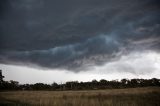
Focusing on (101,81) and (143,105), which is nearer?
(143,105)

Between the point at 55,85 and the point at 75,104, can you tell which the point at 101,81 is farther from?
the point at 75,104

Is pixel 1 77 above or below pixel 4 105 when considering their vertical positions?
above

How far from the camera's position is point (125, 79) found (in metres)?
125

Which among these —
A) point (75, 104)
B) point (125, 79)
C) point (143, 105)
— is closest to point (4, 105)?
point (75, 104)

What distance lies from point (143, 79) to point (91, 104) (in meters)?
109

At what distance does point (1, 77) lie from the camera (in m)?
94.9

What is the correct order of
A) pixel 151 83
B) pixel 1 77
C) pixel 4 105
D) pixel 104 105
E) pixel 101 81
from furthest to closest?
pixel 101 81
pixel 151 83
pixel 1 77
pixel 104 105
pixel 4 105

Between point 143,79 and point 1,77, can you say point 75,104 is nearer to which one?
point 1,77

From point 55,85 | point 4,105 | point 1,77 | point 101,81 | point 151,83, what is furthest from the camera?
point 101,81

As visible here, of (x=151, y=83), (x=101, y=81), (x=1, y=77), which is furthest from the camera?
(x=101, y=81)

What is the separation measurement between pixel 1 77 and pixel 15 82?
36.7m

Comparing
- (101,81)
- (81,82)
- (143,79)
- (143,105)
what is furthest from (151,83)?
(143,105)

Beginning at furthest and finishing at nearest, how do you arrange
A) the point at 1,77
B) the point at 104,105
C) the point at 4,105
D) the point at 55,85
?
the point at 55,85
the point at 1,77
the point at 104,105
the point at 4,105

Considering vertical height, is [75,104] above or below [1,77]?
below
